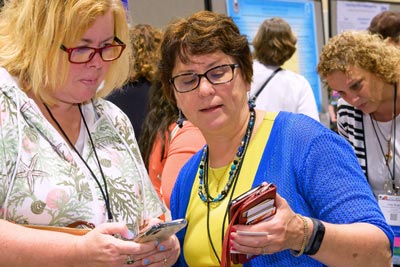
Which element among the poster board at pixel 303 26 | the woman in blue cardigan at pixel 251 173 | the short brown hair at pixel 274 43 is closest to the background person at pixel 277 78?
the short brown hair at pixel 274 43

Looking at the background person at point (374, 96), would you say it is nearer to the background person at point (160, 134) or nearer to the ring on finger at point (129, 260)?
the background person at point (160, 134)

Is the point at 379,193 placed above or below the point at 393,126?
below

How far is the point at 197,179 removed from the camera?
1.90 metres

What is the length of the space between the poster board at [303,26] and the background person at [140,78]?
6.18 ft

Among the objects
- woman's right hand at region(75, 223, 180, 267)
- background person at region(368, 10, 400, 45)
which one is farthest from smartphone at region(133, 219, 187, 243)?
background person at region(368, 10, 400, 45)

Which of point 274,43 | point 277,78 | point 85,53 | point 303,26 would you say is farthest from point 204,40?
point 303,26

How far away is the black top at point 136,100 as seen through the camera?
120 inches

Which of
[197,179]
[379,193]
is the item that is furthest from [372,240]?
[379,193]

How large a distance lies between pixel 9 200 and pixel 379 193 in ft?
6.07

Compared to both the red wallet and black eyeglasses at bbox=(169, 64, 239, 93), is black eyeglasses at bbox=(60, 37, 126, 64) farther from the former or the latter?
the red wallet

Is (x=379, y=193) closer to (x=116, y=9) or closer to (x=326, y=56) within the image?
(x=326, y=56)

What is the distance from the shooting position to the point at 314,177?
1.57m

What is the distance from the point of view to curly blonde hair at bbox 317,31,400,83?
265 centimetres

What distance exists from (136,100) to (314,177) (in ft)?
5.45
